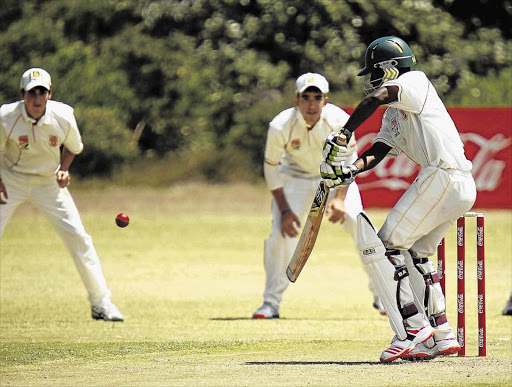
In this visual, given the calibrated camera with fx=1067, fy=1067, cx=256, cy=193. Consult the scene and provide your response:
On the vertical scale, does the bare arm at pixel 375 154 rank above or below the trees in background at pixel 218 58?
above

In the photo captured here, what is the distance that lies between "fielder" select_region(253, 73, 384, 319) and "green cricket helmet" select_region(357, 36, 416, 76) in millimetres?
2358

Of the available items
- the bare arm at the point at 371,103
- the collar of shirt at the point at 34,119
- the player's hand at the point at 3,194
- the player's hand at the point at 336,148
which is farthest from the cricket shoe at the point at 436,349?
the player's hand at the point at 3,194

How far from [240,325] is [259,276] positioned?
3.40 meters

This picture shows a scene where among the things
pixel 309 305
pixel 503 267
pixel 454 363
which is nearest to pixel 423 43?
pixel 503 267

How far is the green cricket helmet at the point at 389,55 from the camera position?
539 centimetres

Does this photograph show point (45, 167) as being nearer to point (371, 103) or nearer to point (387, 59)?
point (387, 59)

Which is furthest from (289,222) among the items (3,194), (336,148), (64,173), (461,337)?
(336,148)

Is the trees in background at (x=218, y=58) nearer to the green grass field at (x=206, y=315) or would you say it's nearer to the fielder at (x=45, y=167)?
the green grass field at (x=206, y=315)

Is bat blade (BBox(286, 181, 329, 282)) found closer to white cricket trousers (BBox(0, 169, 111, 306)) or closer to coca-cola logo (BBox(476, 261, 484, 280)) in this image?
coca-cola logo (BBox(476, 261, 484, 280))

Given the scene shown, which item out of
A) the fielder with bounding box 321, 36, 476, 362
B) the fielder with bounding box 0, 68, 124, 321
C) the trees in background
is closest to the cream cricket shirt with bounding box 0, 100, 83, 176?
the fielder with bounding box 0, 68, 124, 321

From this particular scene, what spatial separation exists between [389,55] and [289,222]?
2782 millimetres

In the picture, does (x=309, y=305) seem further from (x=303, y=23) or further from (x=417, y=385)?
(x=303, y=23)

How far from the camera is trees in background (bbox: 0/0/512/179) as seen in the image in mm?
23375

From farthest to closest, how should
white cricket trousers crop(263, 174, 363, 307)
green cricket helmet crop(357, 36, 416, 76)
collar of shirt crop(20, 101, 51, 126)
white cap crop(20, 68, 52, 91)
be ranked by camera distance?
white cricket trousers crop(263, 174, 363, 307)
collar of shirt crop(20, 101, 51, 126)
white cap crop(20, 68, 52, 91)
green cricket helmet crop(357, 36, 416, 76)
